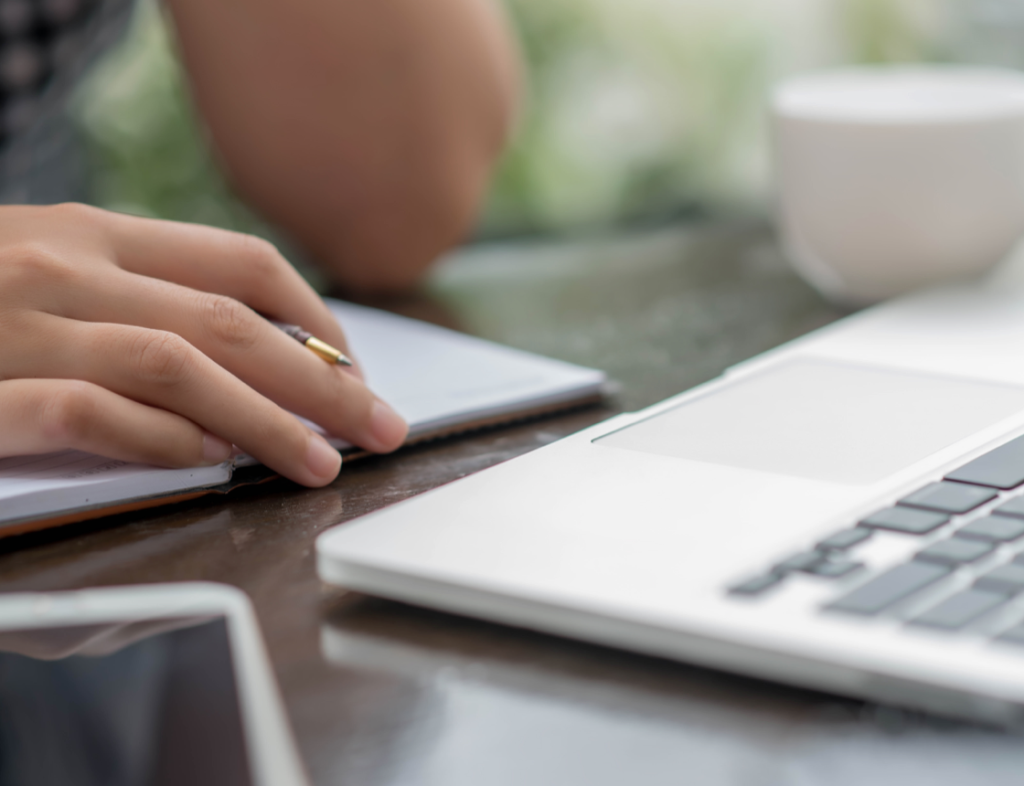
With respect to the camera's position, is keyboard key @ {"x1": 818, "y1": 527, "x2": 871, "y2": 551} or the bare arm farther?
the bare arm

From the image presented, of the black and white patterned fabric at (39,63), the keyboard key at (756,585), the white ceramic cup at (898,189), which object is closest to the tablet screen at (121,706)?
the keyboard key at (756,585)

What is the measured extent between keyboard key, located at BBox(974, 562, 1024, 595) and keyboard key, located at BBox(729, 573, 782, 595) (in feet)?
0.17

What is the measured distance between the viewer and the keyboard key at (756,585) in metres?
0.27

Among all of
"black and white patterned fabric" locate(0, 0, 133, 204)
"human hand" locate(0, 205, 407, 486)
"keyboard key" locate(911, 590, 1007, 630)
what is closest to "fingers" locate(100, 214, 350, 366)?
"human hand" locate(0, 205, 407, 486)

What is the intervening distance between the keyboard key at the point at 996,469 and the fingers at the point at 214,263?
315 millimetres

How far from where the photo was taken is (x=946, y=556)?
278 mm

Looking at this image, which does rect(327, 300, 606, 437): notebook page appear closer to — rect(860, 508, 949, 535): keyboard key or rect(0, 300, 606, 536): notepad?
rect(0, 300, 606, 536): notepad

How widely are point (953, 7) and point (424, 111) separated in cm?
82

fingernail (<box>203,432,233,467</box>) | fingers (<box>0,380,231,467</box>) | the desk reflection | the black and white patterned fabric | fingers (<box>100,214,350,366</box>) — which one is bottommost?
the desk reflection

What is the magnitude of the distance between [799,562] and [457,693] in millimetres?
102

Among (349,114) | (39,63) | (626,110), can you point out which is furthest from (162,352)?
(626,110)

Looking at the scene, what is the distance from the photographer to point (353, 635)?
31 centimetres

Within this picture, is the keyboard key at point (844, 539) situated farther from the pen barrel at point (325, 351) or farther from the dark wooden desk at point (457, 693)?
the pen barrel at point (325, 351)

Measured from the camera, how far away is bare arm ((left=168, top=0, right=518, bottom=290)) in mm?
817
